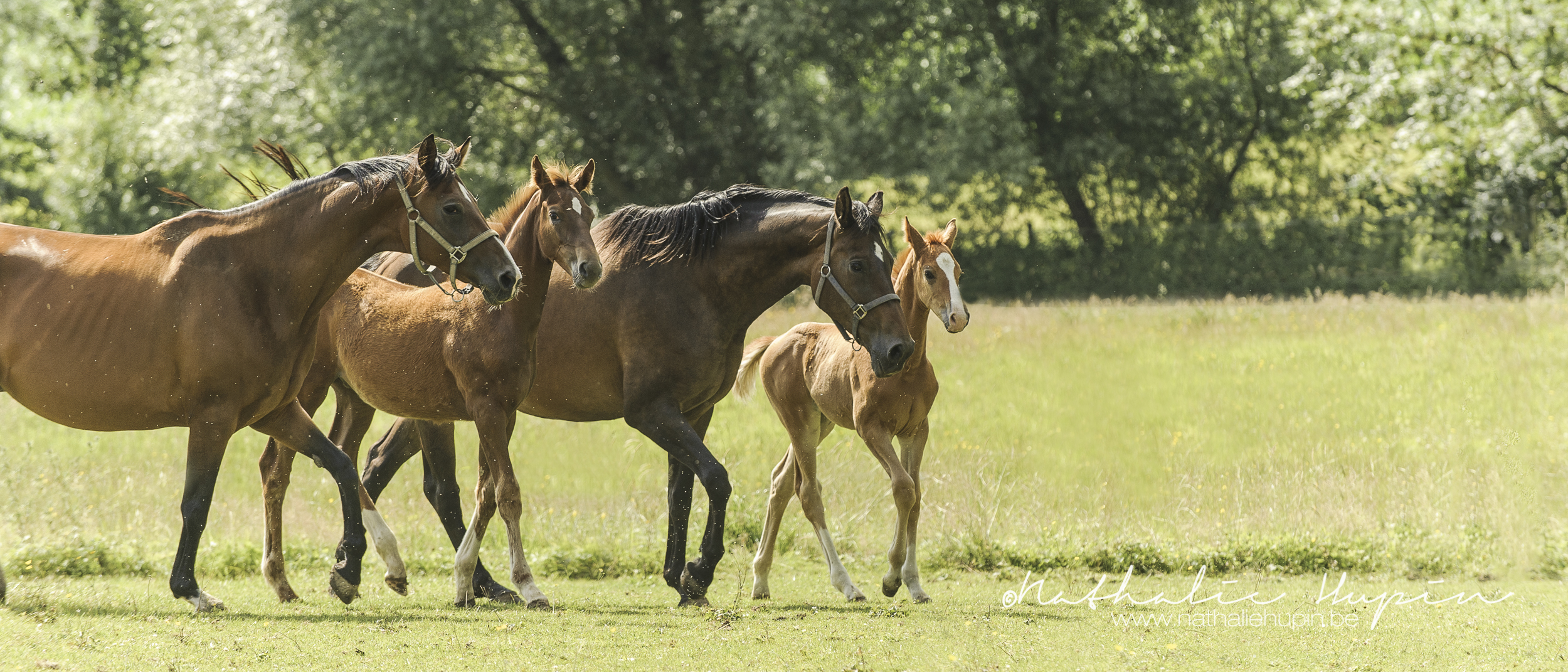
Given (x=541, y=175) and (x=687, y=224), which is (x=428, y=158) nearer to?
(x=541, y=175)

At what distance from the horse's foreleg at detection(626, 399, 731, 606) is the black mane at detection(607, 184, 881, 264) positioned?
3.35 ft

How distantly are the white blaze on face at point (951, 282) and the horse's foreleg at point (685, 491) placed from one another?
170 centimetres

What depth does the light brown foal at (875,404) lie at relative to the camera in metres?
7.74

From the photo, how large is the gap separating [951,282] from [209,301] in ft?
13.8

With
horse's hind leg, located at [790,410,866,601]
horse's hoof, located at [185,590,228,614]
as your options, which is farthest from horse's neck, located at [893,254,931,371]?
horse's hoof, located at [185,590,228,614]

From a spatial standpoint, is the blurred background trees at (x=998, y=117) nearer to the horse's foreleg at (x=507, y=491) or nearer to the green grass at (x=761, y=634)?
the green grass at (x=761, y=634)

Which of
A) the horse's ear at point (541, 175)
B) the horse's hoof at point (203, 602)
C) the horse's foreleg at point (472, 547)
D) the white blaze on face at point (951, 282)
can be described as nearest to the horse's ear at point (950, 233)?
the white blaze on face at point (951, 282)

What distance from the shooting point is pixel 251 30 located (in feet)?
98.4

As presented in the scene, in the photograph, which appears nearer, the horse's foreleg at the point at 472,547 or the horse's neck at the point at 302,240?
the horse's neck at the point at 302,240

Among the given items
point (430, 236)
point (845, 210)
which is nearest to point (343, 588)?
point (430, 236)

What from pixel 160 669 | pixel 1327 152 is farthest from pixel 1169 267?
pixel 160 669

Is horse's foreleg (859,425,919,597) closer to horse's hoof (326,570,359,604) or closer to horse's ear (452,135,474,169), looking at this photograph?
horse's ear (452,135,474,169)

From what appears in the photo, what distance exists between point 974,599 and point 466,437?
7627 millimetres

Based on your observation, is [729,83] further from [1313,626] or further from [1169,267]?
[1313,626]
